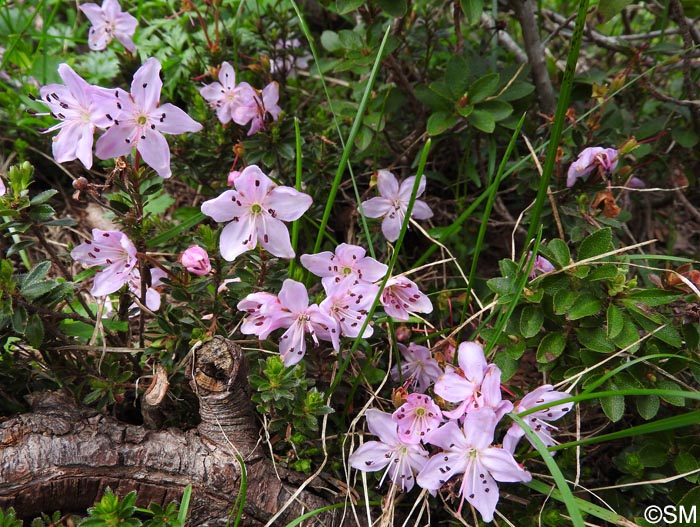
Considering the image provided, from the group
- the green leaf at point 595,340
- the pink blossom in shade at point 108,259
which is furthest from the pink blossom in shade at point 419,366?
the pink blossom in shade at point 108,259

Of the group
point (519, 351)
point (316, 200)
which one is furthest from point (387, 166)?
point (519, 351)

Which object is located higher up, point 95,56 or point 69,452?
point 95,56

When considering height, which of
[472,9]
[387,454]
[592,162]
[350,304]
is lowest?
[387,454]

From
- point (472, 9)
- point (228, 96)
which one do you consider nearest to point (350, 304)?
point (228, 96)

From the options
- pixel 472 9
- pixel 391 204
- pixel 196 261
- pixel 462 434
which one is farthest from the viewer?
pixel 391 204

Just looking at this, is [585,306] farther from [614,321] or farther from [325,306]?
[325,306]

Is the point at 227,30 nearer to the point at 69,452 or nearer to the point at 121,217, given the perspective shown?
the point at 121,217

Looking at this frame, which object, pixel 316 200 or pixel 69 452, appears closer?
pixel 69 452

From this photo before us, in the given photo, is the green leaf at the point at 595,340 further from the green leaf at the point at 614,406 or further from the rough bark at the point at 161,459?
the rough bark at the point at 161,459
